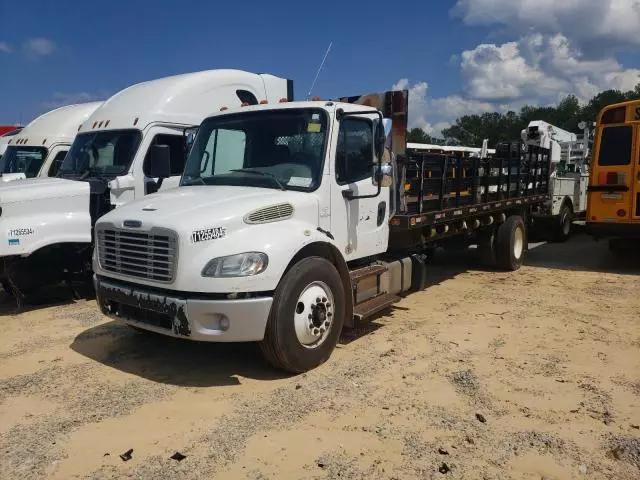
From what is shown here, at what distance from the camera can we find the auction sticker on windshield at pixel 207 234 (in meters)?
4.41

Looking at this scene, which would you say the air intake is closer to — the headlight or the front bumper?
the headlight

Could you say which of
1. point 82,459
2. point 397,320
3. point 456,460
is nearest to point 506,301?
point 397,320

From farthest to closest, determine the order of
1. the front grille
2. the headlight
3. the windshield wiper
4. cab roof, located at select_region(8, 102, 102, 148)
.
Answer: cab roof, located at select_region(8, 102, 102, 148) < the windshield wiper < the front grille < the headlight

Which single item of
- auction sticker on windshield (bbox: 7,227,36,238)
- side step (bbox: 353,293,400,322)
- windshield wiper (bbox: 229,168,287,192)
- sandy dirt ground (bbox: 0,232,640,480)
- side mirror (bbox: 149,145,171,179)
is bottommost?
sandy dirt ground (bbox: 0,232,640,480)

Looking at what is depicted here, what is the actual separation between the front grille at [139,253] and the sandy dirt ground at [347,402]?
0.97 meters

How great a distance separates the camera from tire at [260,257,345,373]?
4.59m

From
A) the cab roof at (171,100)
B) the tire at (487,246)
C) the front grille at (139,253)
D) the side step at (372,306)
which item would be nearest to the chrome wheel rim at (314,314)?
the side step at (372,306)

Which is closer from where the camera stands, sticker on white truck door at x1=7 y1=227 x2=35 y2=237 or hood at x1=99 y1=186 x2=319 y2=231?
hood at x1=99 y1=186 x2=319 y2=231

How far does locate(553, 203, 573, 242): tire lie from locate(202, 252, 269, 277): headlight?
35.5ft

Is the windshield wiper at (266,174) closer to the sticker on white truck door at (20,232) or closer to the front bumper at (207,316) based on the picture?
the front bumper at (207,316)

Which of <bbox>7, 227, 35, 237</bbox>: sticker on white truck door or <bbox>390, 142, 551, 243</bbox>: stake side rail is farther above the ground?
<bbox>390, 142, 551, 243</bbox>: stake side rail

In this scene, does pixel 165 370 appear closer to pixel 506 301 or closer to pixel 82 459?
pixel 82 459

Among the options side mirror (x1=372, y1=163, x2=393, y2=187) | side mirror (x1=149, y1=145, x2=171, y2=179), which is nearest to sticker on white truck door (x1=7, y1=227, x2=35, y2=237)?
side mirror (x1=149, y1=145, x2=171, y2=179)

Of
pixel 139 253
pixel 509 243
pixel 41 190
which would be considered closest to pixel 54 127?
pixel 41 190
